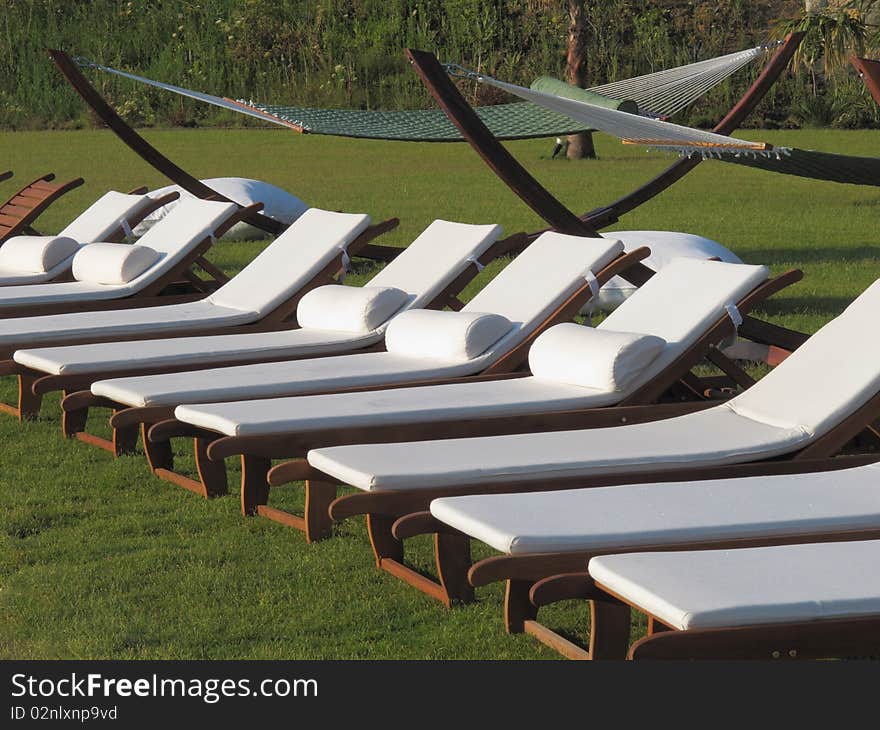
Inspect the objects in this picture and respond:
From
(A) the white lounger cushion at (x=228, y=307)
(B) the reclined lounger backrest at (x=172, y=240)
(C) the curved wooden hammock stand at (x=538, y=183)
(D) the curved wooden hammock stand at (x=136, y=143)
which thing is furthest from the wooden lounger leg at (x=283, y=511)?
(D) the curved wooden hammock stand at (x=136, y=143)

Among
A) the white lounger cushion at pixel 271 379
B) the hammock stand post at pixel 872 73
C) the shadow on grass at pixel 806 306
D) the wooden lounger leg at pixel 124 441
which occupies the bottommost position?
the shadow on grass at pixel 806 306

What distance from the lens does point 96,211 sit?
841 cm

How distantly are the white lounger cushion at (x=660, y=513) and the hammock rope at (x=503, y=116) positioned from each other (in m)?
4.53

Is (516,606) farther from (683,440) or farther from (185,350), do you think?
(185,350)

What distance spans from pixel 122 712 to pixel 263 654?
2.35ft

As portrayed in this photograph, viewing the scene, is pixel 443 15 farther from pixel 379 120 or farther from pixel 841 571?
pixel 841 571

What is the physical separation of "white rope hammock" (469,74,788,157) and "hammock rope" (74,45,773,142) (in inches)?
49.1

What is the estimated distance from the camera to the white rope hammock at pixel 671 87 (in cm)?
769

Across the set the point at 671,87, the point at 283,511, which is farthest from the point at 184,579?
the point at 671,87

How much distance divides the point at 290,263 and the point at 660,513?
148 inches

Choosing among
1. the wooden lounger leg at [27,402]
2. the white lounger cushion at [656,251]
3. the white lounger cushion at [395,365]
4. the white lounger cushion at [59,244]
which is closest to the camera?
the white lounger cushion at [395,365]

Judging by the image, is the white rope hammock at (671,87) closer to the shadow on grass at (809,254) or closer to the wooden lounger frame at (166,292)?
the shadow on grass at (809,254)

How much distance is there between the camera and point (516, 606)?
3.51m

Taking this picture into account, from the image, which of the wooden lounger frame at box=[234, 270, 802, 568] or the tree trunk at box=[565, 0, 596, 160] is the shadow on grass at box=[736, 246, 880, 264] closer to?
the wooden lounger frame at box=[234, 270, 802, 568]
